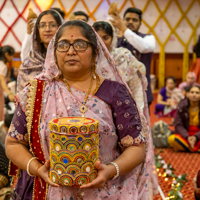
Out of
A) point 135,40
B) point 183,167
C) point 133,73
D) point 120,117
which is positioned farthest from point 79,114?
point 183,167

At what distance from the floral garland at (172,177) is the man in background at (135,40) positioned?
671mm

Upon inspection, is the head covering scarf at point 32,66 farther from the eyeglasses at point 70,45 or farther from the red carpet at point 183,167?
the red carpet at point 183,167

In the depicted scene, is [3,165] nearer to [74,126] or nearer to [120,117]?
[120,117]

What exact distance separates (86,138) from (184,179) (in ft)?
6.64

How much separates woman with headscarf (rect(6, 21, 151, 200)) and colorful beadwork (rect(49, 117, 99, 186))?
0.16m

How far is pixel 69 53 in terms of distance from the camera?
1071mm

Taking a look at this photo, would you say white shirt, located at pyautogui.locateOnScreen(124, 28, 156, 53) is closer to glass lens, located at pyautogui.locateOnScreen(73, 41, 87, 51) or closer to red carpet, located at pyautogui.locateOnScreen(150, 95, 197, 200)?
red carpet, located at pyautogui.locateOnScreen(150, 95, 197, 200)

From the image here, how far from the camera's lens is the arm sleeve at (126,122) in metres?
1.09

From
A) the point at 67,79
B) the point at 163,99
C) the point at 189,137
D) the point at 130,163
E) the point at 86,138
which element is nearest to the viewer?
the point at 86,138

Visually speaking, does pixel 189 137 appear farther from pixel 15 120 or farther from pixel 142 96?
pixel 15 120

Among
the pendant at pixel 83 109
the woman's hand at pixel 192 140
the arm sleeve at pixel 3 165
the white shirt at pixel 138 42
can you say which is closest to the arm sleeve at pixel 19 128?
the pendant at pixel 83 109

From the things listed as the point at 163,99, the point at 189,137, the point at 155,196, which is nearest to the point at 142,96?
the point at 155,196

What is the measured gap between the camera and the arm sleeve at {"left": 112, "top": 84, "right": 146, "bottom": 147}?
3.58 ft

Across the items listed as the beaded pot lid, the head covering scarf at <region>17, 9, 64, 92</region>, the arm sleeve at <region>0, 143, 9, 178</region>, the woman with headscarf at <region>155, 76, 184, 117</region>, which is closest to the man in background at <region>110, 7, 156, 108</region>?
the head covering scarf at <region>17, 9, 64, 92</region>
